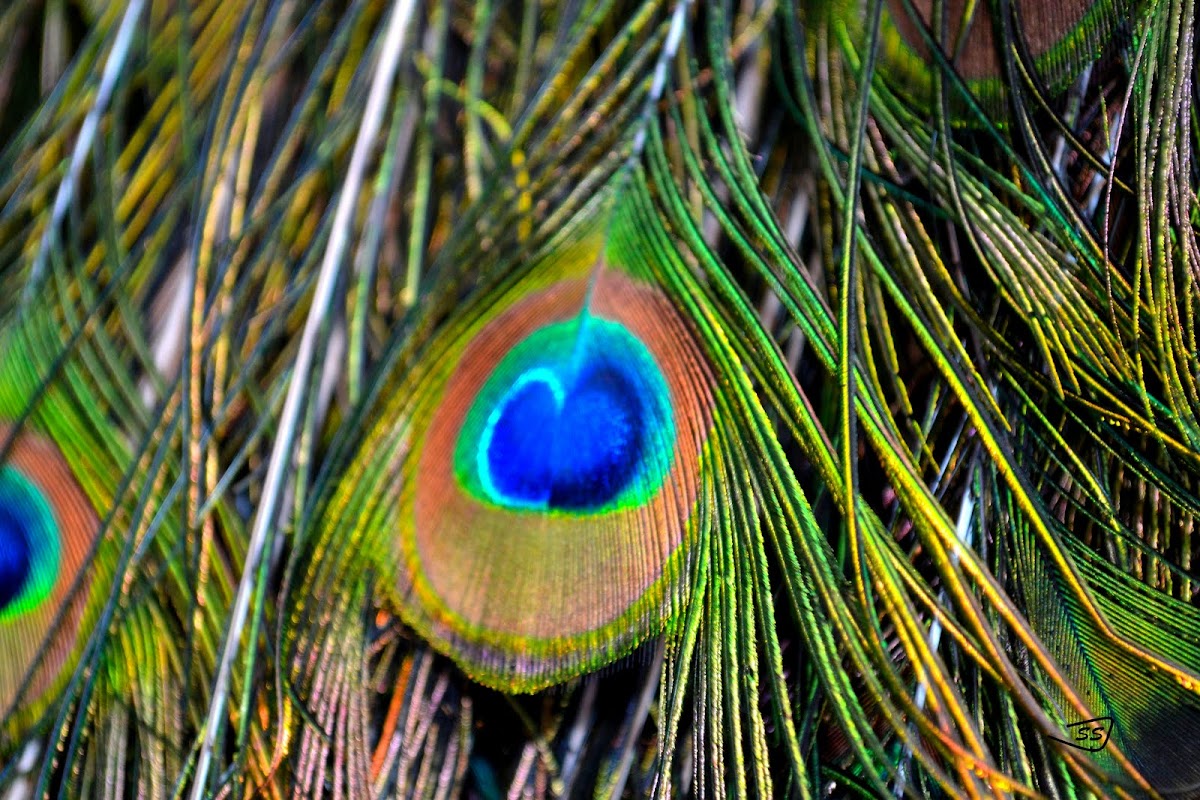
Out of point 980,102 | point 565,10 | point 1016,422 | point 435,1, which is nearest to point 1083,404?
point 1016,422

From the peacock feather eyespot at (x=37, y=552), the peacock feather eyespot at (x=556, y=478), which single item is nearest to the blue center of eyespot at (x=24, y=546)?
the peacock feather eyespot at (x=37, y=552)

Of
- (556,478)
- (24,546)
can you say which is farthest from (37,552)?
(556,478)

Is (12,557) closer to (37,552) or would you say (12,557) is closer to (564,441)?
(37,552)

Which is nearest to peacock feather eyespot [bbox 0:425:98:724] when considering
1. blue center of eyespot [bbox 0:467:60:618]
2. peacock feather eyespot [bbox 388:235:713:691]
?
blue center of eyespot [bbox 0:467:60:618]

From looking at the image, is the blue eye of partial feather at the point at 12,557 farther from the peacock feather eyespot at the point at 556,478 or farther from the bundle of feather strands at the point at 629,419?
the peacock feather eyespot at the point at 556,478

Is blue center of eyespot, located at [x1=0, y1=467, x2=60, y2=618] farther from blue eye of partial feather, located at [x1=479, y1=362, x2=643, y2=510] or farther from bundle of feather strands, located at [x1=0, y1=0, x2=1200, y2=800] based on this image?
blue eye of partial feather, located at [x1=479, y1=362, x2=643, y2=510]
